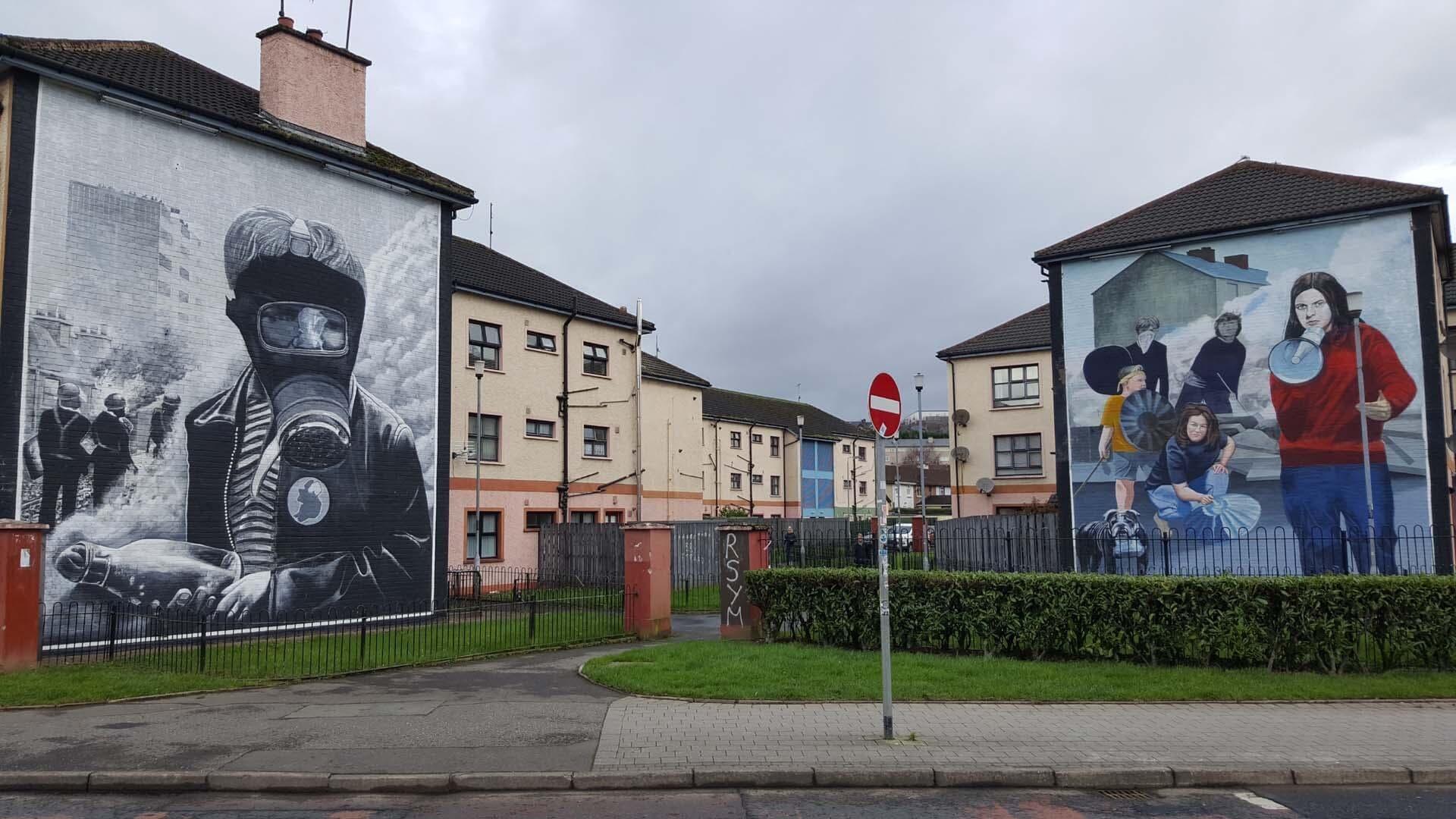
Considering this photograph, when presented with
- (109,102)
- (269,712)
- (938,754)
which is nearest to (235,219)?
(109,102)

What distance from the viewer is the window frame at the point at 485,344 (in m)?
28.5

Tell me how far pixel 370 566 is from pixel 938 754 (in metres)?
14.9

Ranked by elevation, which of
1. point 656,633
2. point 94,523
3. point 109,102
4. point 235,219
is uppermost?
point 109,102

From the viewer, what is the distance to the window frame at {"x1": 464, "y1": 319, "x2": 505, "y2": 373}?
28.5 m

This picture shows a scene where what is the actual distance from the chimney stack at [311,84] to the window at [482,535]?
1099 centimetres

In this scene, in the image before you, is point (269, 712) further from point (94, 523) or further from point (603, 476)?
point (603, 476)

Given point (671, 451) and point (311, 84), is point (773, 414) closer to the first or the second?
point (671, 451)

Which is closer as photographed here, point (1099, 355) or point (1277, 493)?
point (1277, 493)

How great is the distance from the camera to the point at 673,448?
125 ft

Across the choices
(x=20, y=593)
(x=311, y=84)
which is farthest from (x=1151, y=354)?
(x=20, y=593)

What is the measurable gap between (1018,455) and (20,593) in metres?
32.4

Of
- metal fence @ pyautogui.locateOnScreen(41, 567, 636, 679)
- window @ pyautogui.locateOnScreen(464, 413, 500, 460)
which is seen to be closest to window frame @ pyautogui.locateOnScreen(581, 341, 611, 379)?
window @ pyautogui.locateOnScreen(464, 413, 500, 460)

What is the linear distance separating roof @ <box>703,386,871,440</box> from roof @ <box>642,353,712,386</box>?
22.9ft

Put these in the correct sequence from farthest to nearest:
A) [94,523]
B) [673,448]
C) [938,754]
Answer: [673,448] < [94,523] < [938,754]
